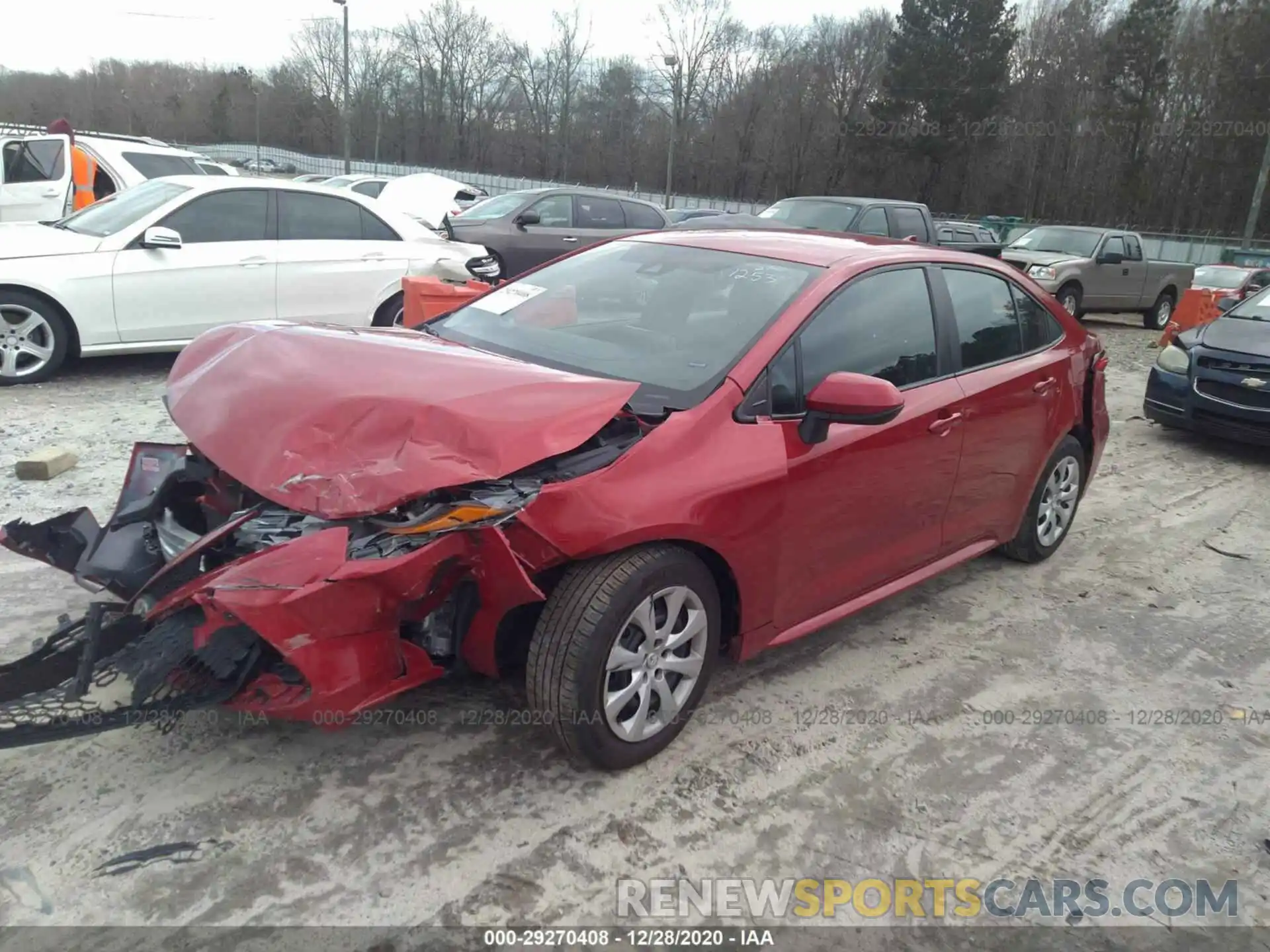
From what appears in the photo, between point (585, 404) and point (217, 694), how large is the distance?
4.43 ft

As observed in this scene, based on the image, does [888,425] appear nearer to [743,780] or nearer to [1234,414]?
[743,780]

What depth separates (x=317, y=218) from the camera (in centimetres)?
773

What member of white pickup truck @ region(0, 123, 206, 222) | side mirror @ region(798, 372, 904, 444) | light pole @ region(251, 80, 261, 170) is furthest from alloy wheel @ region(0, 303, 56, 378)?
light pole @ region(251, 80, 261, 170)

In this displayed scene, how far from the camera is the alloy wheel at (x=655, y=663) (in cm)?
278

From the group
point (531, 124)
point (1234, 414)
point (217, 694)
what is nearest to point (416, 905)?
point (217, 694)

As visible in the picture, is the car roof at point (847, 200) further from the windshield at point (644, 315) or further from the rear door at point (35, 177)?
the rear door at point (35, 177)

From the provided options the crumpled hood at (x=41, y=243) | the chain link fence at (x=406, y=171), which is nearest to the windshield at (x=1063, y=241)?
the crumpled hood at (x=41, y=243)

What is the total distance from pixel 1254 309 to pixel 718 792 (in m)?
8.12

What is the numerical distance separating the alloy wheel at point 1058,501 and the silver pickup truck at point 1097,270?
33.9 feet

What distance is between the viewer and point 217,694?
256 cm

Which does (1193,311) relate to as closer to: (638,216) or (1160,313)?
(1160,313)

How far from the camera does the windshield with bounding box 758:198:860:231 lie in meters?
11.9

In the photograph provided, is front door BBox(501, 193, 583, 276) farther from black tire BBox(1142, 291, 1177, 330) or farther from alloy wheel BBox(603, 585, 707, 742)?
black tire BBox(1142, 291, 1177, 330)

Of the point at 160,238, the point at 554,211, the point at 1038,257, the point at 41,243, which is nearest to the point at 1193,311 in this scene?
the point at 1038,257
